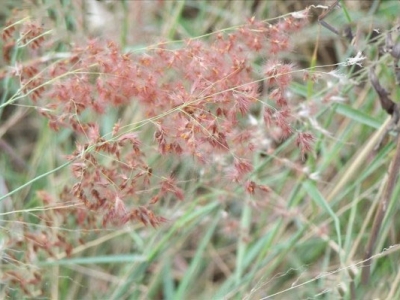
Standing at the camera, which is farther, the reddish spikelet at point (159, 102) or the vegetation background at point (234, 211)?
the vegetation background at point (234, 211)

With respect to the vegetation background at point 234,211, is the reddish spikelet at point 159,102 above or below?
above

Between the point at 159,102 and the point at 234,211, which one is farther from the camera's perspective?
the point at 234,211

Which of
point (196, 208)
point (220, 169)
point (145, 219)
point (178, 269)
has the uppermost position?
point (145, 219)

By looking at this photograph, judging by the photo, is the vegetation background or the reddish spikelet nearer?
the reddish spikelet

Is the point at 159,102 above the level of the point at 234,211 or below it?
above

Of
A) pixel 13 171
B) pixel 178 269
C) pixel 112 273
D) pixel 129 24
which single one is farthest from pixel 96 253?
pixel 129 24

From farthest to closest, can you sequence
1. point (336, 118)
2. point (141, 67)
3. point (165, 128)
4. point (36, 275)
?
point (336, 118) < point (36, 275) < point (141, 67) < point (165, 128)

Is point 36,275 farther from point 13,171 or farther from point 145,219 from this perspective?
point 13,171

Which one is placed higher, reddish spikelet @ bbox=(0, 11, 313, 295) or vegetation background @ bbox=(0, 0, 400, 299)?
reddish spikelet @ bbox=(0, 11, 313, 295)
